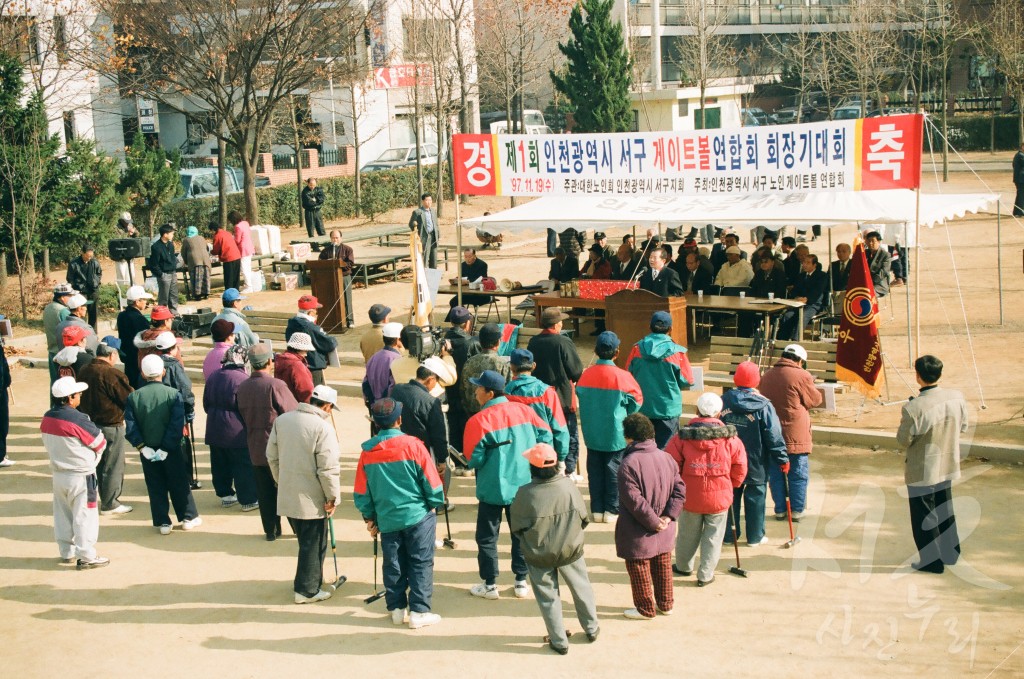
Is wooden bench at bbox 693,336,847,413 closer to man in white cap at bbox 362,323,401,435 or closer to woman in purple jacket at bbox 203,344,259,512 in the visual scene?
man in white cap at bbox 362,323,401,435

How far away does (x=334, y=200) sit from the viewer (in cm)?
3341

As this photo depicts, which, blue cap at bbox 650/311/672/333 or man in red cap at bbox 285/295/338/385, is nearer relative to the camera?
blue cap at bbox 650/311/672/333

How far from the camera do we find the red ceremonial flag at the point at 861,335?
11.8 meters

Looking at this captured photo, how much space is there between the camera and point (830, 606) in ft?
24.7

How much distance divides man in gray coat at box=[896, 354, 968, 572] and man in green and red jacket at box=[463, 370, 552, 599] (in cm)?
271

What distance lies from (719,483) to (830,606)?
1116 mm

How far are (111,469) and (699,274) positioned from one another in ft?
30.1

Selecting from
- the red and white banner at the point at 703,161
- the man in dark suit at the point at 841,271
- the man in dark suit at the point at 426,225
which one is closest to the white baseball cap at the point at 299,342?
the red and white banner at the point at 703,161

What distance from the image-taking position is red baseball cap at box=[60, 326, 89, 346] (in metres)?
11.0

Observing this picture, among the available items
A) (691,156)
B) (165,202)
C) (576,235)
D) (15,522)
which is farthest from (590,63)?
(15,522)

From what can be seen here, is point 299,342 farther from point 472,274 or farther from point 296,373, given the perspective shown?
point 472,274

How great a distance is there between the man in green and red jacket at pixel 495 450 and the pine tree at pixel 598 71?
30.9 m

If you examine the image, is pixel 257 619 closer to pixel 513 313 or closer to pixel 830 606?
pixel 830 606

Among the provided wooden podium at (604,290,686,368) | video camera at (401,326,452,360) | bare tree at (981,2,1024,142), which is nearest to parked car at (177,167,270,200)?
wooden podium at (604,290,686,368)
